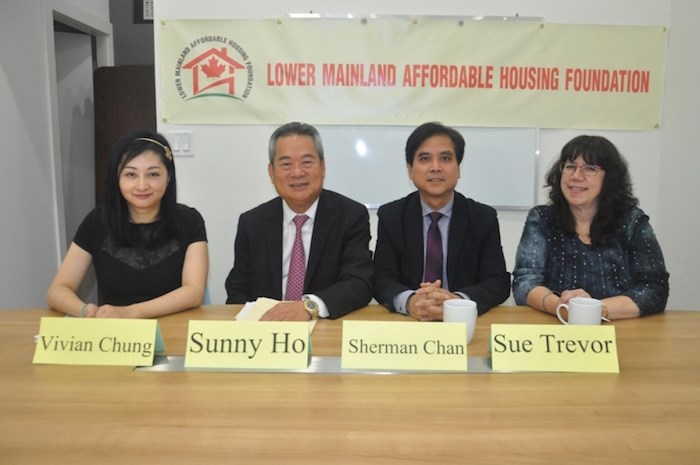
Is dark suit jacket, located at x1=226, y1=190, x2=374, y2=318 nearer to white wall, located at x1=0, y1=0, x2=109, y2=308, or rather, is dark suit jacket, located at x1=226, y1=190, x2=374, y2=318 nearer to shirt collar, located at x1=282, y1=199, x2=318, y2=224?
shirt collar, located at x1=282, y1=199, x2=318, y2=224

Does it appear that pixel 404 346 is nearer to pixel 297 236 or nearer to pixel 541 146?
pixel 297 236

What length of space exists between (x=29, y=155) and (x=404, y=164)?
2.28 m

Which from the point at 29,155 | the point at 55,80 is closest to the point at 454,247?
the point at 29,155

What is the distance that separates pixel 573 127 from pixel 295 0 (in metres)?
1.71

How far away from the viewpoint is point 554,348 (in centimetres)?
105

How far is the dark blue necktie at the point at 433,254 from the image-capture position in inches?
72.9

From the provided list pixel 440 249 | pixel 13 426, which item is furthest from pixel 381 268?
pixel 13 426

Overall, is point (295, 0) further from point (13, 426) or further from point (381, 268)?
point (13, 426)

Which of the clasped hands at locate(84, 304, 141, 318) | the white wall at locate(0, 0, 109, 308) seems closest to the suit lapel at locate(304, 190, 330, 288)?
the clasped hands at locate(84, 304, 141, 318)

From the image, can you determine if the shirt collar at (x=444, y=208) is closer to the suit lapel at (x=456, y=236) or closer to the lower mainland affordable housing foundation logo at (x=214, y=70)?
the suit lapel at (x=456, y=236)

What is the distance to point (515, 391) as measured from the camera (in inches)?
37.2

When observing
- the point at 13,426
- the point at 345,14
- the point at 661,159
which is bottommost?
the point at 13,426

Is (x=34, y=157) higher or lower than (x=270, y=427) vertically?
higher

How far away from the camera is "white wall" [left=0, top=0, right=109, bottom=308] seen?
2.99 metres
